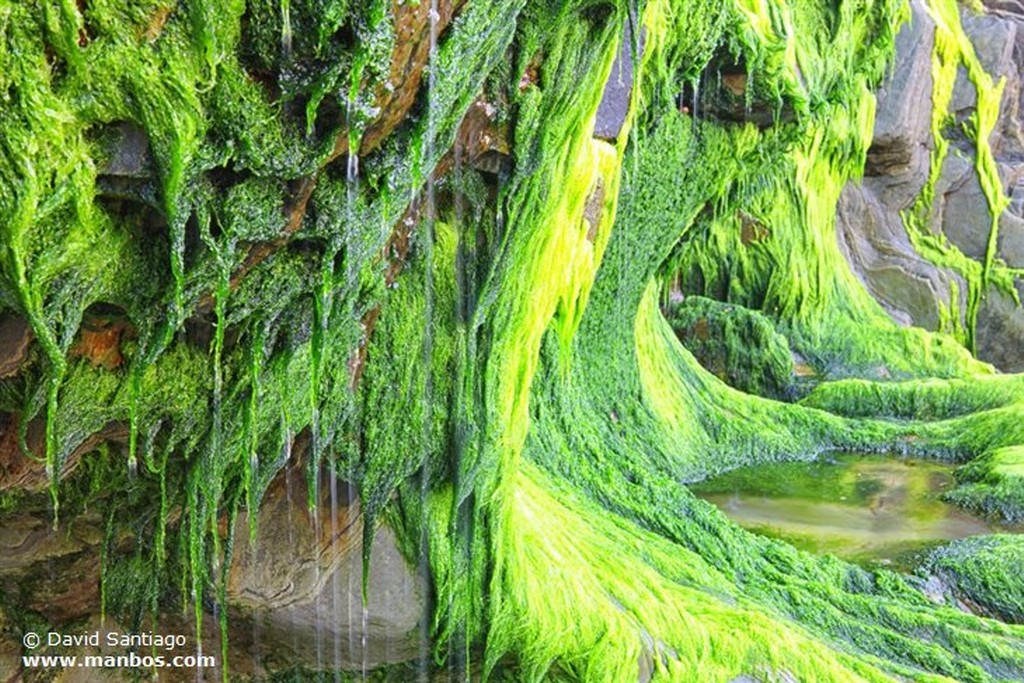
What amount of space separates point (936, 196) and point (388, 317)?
41.8 feet

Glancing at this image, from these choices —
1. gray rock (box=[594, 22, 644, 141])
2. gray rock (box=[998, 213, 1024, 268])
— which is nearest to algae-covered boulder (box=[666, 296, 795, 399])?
gray rock (box=[998, 213, 1024, 268])

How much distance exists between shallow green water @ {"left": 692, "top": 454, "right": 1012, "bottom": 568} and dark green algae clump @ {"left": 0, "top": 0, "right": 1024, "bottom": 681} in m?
0.91

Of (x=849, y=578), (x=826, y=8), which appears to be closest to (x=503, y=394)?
(x=849, y=578)

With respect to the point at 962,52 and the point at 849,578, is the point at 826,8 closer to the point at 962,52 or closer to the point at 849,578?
the point at 849,578

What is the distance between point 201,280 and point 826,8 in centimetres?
698

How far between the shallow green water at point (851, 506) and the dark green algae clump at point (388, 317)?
91 cm

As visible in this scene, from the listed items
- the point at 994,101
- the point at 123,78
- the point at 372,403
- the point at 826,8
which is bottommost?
the point at 372,403

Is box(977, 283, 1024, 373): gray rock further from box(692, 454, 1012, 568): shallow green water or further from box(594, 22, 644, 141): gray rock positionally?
box(594, 22, 644, 141): gray rock

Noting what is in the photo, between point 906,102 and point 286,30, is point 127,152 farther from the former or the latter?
point 906,102

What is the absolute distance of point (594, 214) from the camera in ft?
14.7

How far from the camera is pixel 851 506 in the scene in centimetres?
750

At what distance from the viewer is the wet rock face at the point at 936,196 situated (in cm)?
1277

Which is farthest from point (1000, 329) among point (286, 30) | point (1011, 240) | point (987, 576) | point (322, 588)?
point (286, 30)

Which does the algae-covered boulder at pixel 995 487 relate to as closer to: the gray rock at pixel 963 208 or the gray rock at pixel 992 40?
the gray rock at pixel 963 208
